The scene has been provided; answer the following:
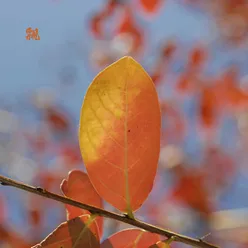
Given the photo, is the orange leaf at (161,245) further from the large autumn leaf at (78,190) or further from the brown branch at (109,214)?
the large autumn leaf at (78,190)

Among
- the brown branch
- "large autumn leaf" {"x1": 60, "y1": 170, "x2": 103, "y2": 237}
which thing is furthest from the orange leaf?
"large autumn leaf" {"x1": 60, "y1": 170, "x2": 103, "y2": 237}

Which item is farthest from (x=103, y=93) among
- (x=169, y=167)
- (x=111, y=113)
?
(x=169, y=167)

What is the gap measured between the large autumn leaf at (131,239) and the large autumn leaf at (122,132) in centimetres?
4

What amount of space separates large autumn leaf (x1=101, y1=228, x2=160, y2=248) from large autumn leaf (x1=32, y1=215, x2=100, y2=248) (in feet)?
0.12

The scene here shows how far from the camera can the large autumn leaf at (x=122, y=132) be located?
543mm

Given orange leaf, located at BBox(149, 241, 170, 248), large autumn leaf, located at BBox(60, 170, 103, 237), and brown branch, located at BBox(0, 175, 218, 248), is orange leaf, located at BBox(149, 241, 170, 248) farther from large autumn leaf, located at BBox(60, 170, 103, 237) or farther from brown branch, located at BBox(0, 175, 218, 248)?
large autumn leaf, located at BBox(60, 170, 103, 237)

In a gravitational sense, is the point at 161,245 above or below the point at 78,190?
below

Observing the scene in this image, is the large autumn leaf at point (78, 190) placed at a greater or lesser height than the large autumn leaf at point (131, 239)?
greater

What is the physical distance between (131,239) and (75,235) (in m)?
0.09

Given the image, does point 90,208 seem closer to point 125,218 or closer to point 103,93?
point 125,218

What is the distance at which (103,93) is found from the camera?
0.55 meters

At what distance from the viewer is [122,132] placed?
1.87 ft

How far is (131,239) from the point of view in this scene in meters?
0.60

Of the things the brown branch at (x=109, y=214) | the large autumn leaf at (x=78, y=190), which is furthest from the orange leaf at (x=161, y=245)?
the large autumn leaf at (x=78, y=190)
